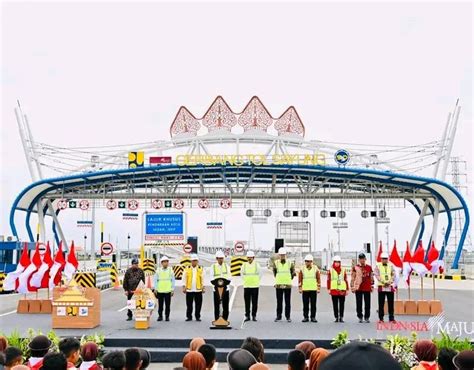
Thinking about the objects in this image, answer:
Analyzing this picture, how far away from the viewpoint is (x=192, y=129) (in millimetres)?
39281

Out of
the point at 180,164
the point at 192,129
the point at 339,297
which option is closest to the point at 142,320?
the point at 339,297

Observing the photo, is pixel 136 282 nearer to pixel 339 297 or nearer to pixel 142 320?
pixel 142 320

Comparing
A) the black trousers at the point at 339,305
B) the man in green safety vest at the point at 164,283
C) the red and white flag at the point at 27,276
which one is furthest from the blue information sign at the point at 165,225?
the black trousers at the point at 339,305

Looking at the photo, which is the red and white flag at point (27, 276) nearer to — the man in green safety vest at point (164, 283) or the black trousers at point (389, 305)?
the man in green safety vest at point (164, 283)

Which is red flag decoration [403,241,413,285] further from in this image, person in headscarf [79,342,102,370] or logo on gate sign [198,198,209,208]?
logo on gate sign [198,198,209,208]

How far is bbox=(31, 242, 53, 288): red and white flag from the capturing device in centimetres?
1495

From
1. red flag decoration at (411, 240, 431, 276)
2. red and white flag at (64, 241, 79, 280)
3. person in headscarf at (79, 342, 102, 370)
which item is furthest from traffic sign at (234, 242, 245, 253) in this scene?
person in headscarf at (79, 342, 102, 370)

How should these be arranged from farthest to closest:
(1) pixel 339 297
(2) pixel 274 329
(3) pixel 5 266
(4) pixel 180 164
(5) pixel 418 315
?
(4) pixel 180 164 → (3) pixel 5 266 → (5) pixel 418 315 → (1) pixel 339 297 → (2) pixel 274 329

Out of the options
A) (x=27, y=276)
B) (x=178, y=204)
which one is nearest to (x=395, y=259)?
(x=27, y=276)

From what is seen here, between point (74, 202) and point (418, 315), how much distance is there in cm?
2995

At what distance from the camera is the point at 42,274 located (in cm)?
1500

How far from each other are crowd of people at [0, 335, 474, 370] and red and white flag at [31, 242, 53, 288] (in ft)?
29.4

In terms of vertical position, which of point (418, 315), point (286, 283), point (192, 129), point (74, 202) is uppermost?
point (192, 129)

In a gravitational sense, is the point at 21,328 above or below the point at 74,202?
below
